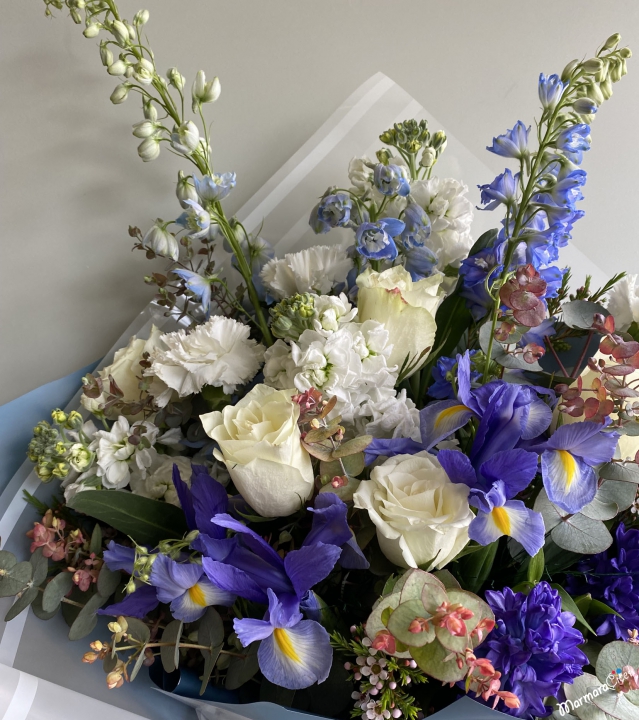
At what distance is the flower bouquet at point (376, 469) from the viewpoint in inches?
21.5

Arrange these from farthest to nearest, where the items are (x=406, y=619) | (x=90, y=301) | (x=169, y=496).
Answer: (x=90, y=301) < (x=169, y=496) < (x=406, y=619)

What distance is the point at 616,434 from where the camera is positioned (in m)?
0.57

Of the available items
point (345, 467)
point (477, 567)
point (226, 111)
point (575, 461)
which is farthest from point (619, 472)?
point (226, 111)

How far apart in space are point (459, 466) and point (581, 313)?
0.90ft

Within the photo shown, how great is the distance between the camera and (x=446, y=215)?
82cm

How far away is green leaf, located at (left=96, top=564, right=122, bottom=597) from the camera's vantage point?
703 mm

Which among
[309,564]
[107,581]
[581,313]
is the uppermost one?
[581,313]

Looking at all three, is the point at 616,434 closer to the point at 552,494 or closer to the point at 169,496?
the point at 552,494

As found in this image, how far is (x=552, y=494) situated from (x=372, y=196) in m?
0.49

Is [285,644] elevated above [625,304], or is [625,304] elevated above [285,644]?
[625,304]

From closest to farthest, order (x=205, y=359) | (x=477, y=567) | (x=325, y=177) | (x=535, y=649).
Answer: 1. (x=535, y=649)
2. (x=477, y=567)
3. (x=205, y=359)
4. (x=325, y=177)

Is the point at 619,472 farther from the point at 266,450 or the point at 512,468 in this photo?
the point at 266,450

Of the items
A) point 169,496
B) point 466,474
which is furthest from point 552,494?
point 169,496

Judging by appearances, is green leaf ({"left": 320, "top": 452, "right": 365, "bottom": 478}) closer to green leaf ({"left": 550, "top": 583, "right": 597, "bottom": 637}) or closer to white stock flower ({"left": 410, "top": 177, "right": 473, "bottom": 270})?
green leaf ({"left": 550, "top": 583, "right": 597, "bottom": 637})
